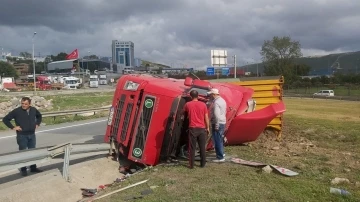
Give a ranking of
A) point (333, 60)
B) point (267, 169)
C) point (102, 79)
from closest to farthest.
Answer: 1. point (267, 169)
2. point (102, 79)
3. point (333, 60)

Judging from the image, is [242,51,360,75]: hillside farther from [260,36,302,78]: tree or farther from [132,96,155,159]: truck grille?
[132,96,155,159]: truck grille

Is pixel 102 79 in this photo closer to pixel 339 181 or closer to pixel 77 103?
pixel 77 103

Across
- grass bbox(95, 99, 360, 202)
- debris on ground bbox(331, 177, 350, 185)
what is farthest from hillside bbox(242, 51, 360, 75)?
debris on ground bbox(331, 177, 350, 185)

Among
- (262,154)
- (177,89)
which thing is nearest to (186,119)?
(177,89)

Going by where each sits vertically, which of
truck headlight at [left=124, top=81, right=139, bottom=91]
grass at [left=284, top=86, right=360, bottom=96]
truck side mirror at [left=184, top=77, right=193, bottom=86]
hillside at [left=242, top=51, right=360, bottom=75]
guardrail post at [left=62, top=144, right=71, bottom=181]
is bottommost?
grass at [left=284, top=86, right=360, bottom=96]

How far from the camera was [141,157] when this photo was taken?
776 centimetres

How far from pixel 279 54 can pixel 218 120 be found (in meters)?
83.4

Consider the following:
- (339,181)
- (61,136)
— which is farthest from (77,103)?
(339,181)

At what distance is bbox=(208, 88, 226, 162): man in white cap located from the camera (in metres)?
7.82

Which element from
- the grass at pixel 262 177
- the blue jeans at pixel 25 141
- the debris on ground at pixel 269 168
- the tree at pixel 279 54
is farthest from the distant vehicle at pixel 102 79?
the debris on ground at pixel 269 168

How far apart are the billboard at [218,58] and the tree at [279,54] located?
189 feet

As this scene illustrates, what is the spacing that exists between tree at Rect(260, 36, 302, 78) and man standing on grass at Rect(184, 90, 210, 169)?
7970 centimetres

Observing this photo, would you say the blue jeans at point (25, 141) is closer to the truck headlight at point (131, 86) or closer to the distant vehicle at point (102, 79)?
the truck headlight at point (131, 86)

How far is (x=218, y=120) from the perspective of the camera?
25.7ft
